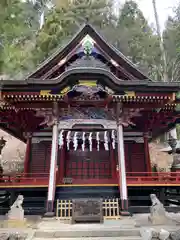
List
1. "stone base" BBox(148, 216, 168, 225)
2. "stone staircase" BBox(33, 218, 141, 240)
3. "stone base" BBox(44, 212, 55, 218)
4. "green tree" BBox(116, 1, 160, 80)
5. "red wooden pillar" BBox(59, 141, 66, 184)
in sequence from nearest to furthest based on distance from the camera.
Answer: "stone staircase" BBox(33, 218, 141, 240) < "stone base" BBox(148, 216, 168, 225) < "stone base" BBox(44, 212, 55, 218) < "red wooden pillar" BBox(59, 141, 66, 184) < "green tree" BBox(116, 1, 160, 80)

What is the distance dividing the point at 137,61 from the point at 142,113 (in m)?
23.5

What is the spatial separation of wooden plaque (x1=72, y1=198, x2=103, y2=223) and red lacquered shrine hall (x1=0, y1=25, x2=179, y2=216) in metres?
1.25

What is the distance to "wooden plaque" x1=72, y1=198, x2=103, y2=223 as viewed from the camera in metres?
7.27

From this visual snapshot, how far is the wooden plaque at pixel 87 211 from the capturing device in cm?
727

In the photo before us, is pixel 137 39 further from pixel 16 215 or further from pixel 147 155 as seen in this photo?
pixel 16 215

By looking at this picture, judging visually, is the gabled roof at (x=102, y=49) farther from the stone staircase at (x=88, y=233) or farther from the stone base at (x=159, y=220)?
the stone staircase at (x=88, y=233)

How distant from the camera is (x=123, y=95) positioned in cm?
885

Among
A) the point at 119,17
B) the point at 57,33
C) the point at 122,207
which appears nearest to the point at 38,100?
the point at 122,207

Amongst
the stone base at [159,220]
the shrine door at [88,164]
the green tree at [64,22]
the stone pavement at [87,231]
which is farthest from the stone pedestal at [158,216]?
the green tree at [64,22]

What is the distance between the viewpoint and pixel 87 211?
7.46m

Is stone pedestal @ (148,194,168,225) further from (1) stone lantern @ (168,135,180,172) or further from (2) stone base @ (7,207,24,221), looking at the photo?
(2) stone base @ (7,207,24,221)

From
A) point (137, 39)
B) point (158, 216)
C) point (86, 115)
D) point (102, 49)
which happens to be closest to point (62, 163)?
point (86, 115)

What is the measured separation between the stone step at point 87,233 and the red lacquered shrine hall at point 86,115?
1.93 metres

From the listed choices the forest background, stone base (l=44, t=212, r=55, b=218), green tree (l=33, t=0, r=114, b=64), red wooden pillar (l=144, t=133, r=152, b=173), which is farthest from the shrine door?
green tree (l=33, t=0, r=114, b=64)
